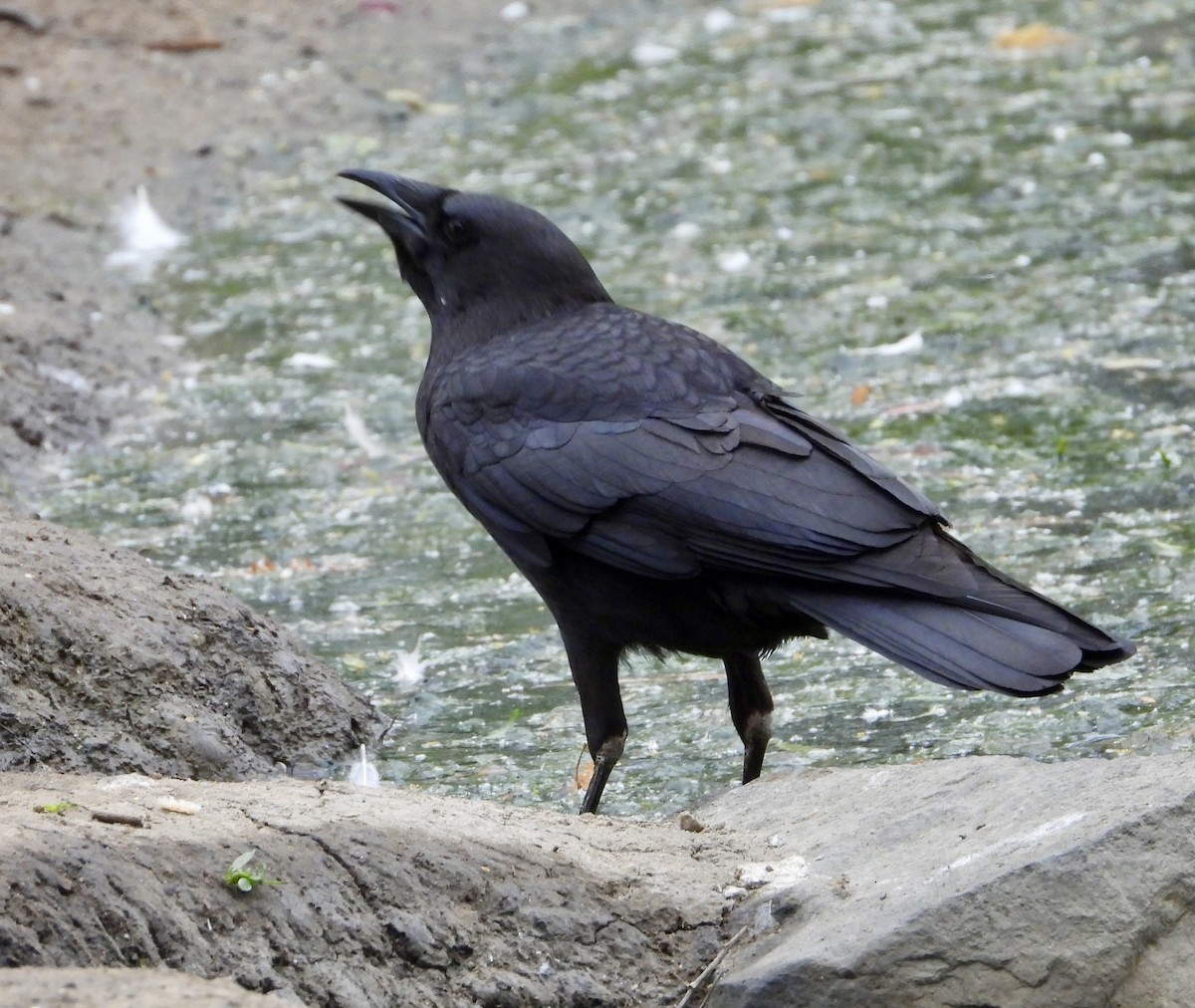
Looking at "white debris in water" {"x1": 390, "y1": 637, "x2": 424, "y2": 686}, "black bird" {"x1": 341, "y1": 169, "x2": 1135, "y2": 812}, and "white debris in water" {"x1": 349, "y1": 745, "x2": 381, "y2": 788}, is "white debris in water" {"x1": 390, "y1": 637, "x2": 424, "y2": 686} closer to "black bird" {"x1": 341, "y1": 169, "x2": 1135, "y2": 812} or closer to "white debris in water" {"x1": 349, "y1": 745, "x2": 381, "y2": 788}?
"white debris in water" {"x1": 349, "y1": 745, "x2": 381, "y2": 788}

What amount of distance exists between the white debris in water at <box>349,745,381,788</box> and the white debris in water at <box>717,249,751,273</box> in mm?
4389

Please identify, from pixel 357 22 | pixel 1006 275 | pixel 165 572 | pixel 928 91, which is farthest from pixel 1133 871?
pixel 357 22

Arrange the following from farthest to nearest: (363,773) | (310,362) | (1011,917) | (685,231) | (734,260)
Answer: (685,231)
(734,260)
(310,362)
(363,773)
(1011,917)

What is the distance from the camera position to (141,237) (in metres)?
9.72

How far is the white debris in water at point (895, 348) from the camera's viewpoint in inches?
307

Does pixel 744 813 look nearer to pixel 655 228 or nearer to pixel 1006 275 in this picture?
pixel 1006 275

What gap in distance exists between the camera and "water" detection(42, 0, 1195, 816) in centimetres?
523

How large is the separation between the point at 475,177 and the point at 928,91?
2.72 meters

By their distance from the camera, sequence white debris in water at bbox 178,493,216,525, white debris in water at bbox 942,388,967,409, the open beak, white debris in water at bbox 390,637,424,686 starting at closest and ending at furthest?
the open beak
white debris in water at bbox 390,637,424,686
white debris in water at bbox 178,493,216,525
white debris in water at bbox 942,388,967,409

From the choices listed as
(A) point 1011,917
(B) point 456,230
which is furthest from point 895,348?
(A) point 1011,917

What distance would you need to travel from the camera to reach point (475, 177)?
10297mm

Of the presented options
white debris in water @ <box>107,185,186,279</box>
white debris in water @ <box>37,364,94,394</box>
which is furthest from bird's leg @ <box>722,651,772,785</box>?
white debris in water @ <box>107,185,186,279</box>

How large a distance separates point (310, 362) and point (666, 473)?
413cm

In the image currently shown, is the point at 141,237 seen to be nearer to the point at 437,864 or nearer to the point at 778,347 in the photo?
the point at 778,347
